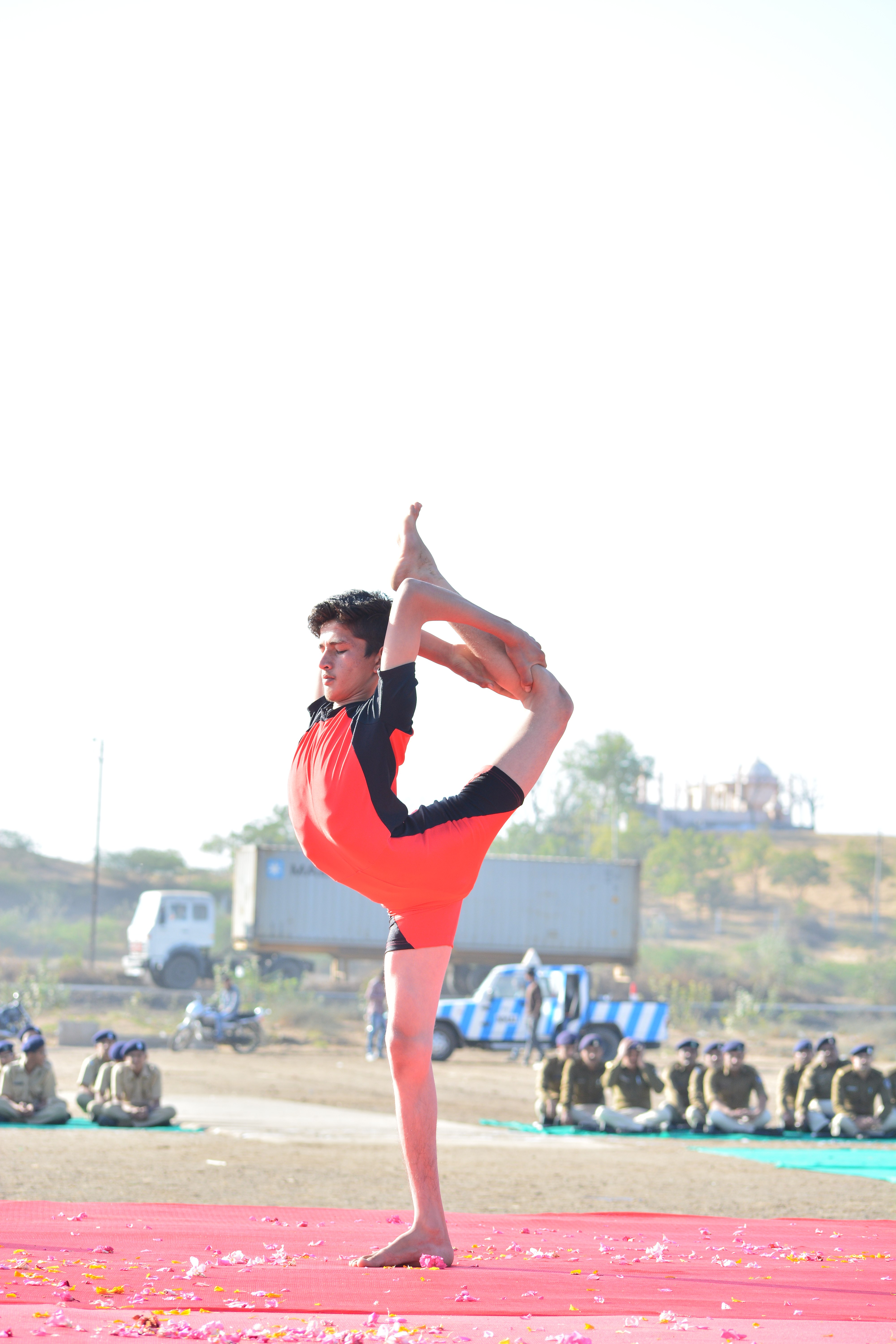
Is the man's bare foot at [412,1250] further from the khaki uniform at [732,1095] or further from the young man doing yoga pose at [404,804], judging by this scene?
the khaki uniform at [732,1095]

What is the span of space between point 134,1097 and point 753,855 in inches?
3140

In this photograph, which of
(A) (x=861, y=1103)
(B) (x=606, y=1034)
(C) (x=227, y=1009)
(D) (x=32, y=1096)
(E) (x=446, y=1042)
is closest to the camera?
(D) (x=32, y=1096)

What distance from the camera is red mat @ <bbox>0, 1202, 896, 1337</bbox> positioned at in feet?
9.85

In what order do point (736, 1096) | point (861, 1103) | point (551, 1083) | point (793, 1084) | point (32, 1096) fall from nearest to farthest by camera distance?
point (32, 1096) → point (861, 1103) → point (736, 1096) → point (551, 1083) → point (793, 1084)

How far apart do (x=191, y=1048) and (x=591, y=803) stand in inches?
2801

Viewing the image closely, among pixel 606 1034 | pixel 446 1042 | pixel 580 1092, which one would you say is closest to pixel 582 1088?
pixel 580 1092

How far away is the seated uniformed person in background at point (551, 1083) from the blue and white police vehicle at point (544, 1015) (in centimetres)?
859

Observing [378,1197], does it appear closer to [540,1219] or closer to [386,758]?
[540,1219]

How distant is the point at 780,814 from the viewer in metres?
116

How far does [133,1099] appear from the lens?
13.6 m

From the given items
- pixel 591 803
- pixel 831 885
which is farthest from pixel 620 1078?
pixel 831 885

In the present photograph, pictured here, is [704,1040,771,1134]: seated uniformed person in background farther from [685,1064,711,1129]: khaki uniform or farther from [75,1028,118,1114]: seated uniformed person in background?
[75,1028,118,1114]: seated uniformed person in background

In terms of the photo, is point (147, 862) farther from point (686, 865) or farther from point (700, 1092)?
point (700, 1092)

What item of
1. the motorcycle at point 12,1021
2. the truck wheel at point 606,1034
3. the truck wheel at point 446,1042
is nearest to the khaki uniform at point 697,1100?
the truck wheel at point 606,1034
